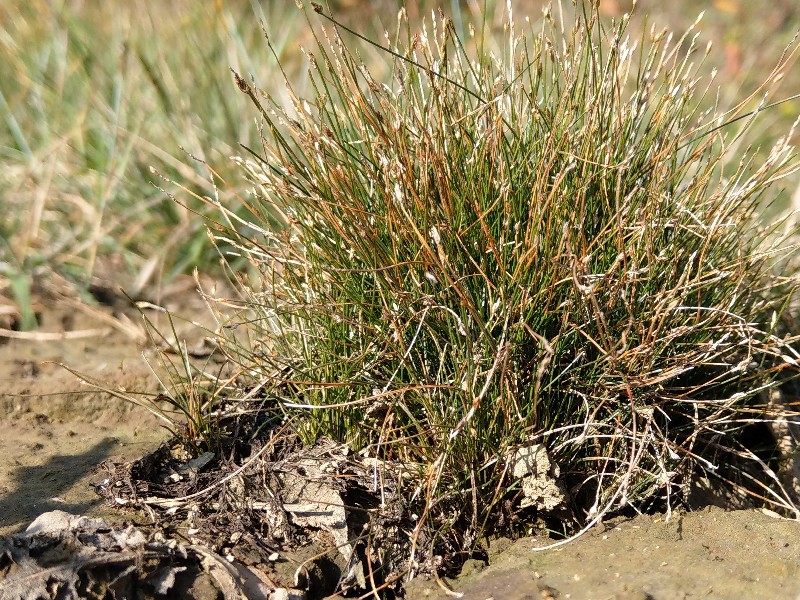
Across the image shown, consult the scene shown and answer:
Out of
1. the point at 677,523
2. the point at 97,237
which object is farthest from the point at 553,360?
the point at 97,237

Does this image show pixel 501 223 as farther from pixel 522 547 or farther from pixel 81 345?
pixel 81 345

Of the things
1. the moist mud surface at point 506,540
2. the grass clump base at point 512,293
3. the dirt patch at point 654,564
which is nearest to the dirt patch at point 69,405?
the moist mud surface at point 506,540

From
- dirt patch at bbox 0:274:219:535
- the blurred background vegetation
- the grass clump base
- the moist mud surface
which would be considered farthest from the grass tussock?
the blurred background vegetation

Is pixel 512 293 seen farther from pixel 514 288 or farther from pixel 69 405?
pixel 69 405

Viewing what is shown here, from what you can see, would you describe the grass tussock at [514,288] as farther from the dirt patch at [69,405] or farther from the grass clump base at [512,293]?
the dirt patch at [69,405]

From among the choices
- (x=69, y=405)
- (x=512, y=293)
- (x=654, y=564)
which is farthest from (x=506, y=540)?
(x=69, y=405)

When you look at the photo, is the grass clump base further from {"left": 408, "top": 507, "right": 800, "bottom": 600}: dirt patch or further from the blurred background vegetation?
the blurred background vegetation
